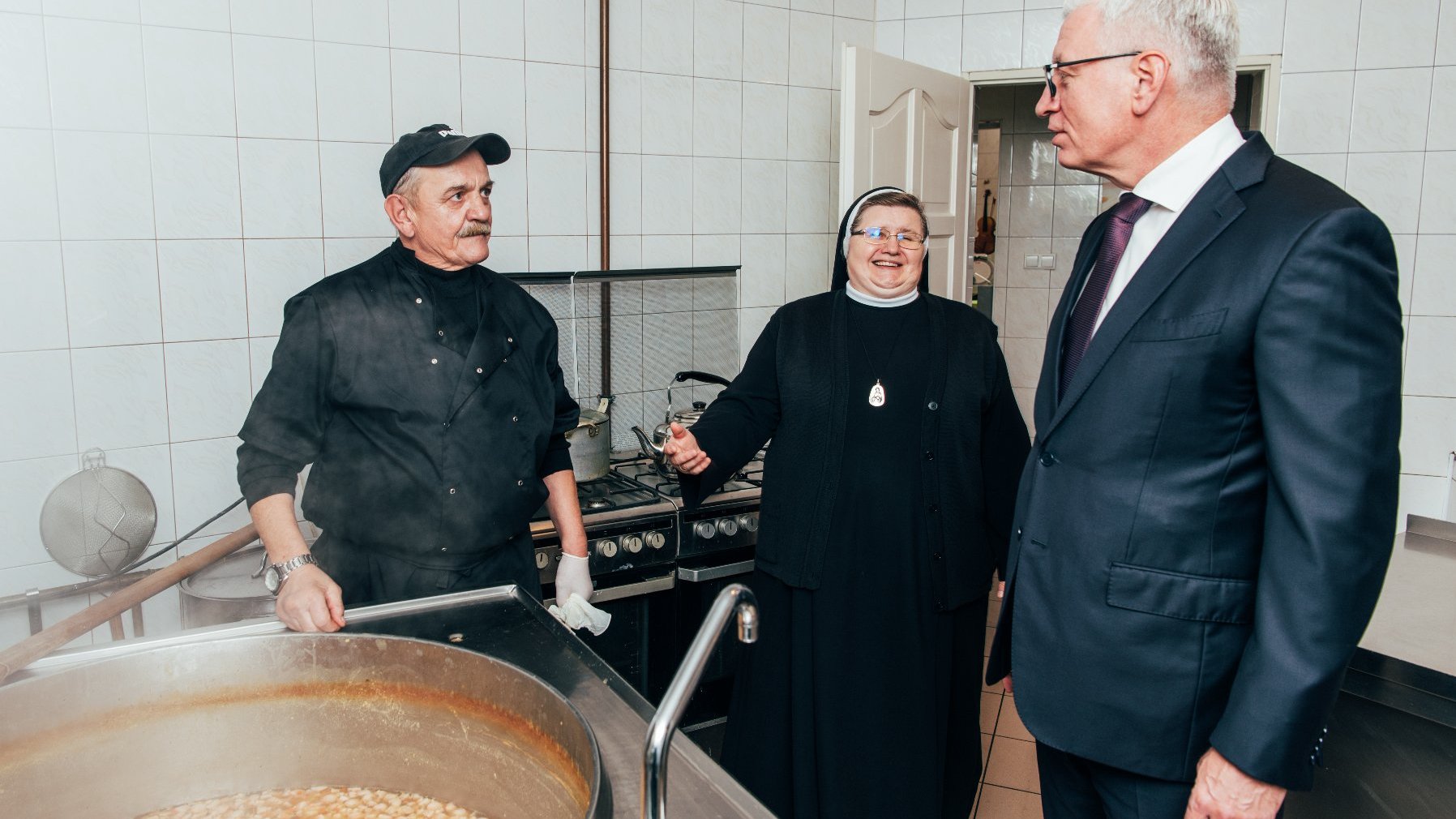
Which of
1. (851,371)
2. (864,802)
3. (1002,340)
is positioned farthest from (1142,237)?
(1002,340)

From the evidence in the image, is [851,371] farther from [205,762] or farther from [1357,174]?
[1357,174]

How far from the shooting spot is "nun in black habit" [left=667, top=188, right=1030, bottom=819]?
2.45 metres

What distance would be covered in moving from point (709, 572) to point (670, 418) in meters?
0.60

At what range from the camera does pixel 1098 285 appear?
1.66 meters

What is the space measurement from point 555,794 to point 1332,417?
3.55 ft

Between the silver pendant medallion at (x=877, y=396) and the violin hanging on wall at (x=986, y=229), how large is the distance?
3.99 meters

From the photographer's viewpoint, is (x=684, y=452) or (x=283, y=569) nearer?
(x=283, y=569)

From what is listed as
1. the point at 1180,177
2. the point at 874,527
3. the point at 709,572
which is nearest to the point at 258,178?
the point at 709,572

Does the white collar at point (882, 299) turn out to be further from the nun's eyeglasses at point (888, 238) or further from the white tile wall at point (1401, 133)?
the white tile wall at point (1401, 133)

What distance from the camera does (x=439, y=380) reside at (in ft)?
6.76

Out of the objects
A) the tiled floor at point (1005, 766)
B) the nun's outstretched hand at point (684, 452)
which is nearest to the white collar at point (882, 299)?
the nun's outstretched hand at point (684, 452)

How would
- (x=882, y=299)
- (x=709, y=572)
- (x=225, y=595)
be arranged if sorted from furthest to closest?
(x=709, y=572)
(x=882, y=299)
(x=225, y=595)

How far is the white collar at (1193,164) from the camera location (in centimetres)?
151

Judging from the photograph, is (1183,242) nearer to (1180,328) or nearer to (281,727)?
(1180,328)
